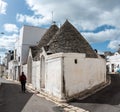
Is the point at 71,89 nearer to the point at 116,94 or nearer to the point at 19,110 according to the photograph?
the point at 116,94

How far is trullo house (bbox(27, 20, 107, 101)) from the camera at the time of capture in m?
16.6

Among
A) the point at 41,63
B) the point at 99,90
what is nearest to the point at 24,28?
the point at 41,63

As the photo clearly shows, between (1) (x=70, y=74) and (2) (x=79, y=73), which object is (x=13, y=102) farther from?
(2) (x=79, y=73)

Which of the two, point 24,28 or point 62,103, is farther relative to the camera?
point 24,28

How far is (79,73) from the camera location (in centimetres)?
1736

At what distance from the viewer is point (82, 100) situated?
15.5m

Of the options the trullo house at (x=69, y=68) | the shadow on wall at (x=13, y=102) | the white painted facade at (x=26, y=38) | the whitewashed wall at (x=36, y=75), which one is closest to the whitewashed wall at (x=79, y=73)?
the trullo house at (x=69, y=68)

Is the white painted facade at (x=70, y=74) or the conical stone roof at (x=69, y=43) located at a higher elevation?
the conical stone roof at (x=69, y=43)

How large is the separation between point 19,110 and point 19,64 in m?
26.0

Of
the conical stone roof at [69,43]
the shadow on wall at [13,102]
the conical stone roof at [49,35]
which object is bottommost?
the shadow on wall at [13,102]

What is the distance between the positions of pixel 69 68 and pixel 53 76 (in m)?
2.03

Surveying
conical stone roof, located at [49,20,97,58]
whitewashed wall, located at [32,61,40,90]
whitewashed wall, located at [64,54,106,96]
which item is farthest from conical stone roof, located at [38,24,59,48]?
whitewashed wall, located at [64,54,106,96]

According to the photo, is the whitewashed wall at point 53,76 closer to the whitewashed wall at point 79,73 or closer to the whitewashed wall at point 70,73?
the whitewashed wall at point 70,73

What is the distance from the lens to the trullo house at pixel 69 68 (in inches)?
653
